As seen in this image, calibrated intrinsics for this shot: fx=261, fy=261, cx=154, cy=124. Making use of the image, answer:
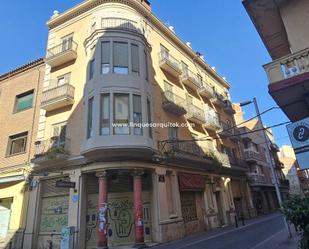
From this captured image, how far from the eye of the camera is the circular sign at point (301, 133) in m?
5.32

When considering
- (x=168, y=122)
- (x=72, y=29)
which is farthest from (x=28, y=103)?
(x=168, y=122)

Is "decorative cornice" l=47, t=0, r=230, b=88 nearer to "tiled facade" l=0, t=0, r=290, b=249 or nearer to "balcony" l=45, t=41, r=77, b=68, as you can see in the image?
"tiled facade" l=0, t=0, r=290, b=249

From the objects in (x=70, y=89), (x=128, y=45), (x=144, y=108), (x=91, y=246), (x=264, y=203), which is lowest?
(x=91, y=246)

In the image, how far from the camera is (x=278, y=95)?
753 centimetres


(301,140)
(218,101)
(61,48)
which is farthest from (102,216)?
(218,101)

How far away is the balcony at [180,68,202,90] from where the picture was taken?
20984mm

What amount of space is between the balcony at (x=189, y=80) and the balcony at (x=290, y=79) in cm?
1331

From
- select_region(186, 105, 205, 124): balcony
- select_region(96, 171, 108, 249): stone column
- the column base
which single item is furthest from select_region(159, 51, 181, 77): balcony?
→ the column base

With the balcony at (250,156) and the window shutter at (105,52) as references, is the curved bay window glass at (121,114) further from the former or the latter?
the balcony at (250,156)

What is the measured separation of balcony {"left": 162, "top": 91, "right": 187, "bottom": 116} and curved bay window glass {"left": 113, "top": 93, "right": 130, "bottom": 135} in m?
3.91

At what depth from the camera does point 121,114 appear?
1414 centimetres

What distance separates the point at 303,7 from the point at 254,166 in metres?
27.5

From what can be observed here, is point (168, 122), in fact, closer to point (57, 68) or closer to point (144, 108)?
point (144, 108)

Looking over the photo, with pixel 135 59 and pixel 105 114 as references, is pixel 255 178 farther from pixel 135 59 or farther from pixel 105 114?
pixel 105 114
